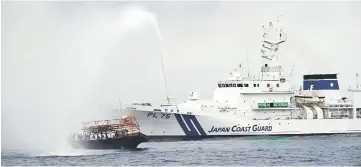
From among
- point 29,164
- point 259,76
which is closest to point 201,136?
point 259,76

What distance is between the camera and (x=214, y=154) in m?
33.3

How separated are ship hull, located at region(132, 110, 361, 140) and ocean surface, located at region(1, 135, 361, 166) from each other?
168 cm

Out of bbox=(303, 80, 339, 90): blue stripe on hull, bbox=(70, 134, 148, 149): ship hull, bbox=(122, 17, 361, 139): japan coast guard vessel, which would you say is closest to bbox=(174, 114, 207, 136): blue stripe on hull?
bbox=(122, 17, 361, 139): japan coast guard vessel

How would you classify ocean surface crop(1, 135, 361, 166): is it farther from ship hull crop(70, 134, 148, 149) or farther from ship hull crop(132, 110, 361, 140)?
ship hull crop(132, 110, 361, 140)

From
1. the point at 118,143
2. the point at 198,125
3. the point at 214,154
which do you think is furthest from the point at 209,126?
the point at 214,154

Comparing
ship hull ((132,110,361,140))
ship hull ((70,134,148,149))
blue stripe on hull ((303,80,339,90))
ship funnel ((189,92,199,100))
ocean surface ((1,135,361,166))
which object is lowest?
ocean surface ((1,135,361,166))

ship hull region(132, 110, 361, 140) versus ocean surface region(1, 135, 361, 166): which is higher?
ship hull region(132, 110, 361, 140)

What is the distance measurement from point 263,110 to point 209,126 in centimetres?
324

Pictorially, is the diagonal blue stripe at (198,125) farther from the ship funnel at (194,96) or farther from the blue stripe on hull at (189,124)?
the ship funnel at (194,96)

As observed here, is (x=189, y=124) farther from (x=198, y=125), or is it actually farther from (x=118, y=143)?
(x=118, y=143)

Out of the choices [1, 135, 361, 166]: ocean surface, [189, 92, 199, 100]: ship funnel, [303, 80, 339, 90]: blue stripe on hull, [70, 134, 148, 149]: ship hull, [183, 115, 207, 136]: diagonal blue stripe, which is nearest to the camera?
[1, 135, 361, 166]: ocean surface

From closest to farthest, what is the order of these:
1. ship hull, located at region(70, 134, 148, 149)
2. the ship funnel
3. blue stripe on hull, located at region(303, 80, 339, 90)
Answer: ship hull, located at region(70, 134, 148, 149)
the ship funnel
blue stripe on hull, located at region(303, 80, 339, 90)

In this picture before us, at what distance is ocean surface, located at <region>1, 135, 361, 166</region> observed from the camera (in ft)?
101

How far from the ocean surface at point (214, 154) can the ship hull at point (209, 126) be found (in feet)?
5.51
